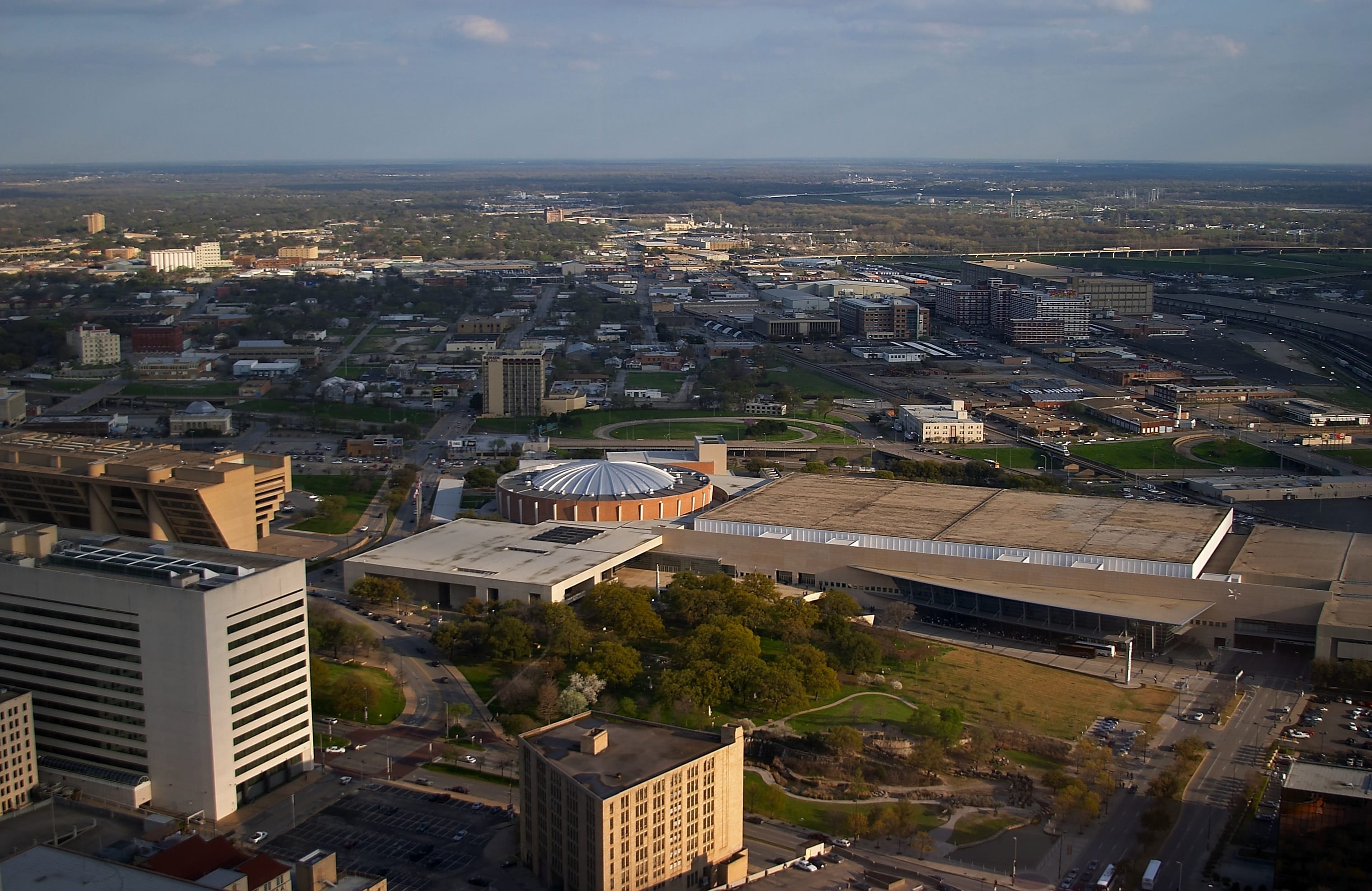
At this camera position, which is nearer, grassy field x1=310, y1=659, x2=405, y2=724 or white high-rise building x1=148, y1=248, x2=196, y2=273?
grassy field x1=310, y1=659, x2=405, y2=724

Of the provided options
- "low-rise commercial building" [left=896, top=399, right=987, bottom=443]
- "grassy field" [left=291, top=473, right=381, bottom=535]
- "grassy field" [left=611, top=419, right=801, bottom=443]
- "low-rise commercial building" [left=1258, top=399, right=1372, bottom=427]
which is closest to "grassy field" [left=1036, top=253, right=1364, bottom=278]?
"low-rise commercial building" [left=1258, top=399, right=1372, bottom=427]

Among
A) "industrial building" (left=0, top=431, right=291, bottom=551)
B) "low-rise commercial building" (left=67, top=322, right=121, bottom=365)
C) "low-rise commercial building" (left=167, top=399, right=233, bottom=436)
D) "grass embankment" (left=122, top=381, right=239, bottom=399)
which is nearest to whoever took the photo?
"industrial building" (left=0, top=431, right=291, bottom=551)

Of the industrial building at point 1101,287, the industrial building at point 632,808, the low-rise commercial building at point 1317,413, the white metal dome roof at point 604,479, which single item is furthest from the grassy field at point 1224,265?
the industrial building at point 632,808

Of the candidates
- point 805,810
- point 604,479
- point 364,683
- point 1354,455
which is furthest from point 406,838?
point 1354,455

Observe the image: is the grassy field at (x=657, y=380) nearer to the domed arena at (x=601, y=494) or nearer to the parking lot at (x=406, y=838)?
the domed arena at (x=601, y=494)

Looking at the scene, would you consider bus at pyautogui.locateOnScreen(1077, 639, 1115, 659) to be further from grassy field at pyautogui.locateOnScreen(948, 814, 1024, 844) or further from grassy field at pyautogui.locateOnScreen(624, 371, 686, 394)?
grassy field at pyautogui.locateOnScreen(624, 371, 686, 394)

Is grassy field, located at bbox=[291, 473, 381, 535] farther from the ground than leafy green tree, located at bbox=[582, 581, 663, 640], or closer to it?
closer to it

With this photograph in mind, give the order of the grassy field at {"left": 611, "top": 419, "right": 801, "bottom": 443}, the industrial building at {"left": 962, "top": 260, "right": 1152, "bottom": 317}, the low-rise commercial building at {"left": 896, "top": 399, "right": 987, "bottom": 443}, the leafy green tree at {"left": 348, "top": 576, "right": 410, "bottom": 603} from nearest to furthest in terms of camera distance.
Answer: the leafy green tree at {"left": 348, "top": 576, "right": 410, "bottom": 603} < the grassy field at {"left": 611, "top": 419, "right": 801, "bottom": 443} < the low-rise commercial building at {"left": 896, "top": 399, "right": 987, "bottom": 443} < the industrial building at {"left": 962, "top": 260, "right": 1152, "bottom": 317}
